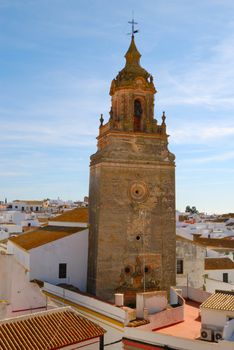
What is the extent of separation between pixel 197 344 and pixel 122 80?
13933mm

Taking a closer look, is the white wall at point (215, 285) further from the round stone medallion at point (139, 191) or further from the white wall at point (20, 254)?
the white wall at point (20, 254)

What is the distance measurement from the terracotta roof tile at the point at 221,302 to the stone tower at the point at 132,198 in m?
5.16

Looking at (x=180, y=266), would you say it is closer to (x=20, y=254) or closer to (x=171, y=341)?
(x=20, y=254)

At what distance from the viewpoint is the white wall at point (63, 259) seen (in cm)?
2255

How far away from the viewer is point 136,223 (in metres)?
22.5

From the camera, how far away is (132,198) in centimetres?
2250

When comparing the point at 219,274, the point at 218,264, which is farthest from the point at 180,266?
the point at 218,264

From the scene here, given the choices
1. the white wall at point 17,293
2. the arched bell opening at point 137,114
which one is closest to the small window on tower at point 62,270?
the white wall at point 17,293

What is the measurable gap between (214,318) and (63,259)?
915 centimetres

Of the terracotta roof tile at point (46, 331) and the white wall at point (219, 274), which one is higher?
the white wall at point (219, 274)

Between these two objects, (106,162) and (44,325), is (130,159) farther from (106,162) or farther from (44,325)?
(44,325)

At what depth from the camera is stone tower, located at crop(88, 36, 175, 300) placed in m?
22.0

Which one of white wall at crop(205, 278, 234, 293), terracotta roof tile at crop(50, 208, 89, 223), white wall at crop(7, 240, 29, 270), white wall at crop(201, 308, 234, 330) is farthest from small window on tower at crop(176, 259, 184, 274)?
white wall at crop(201, 308, 234, 330)

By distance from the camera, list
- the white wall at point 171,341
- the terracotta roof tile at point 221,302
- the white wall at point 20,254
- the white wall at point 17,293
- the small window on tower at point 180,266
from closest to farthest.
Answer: the white wall at point 171,341, the terracotta roof tile at point 221,302, the white wall at point 17,293, the white wall at point 20,254, the small window on tower at point 180,266
